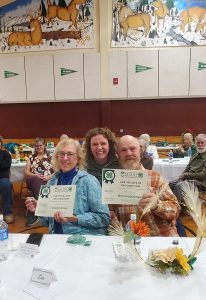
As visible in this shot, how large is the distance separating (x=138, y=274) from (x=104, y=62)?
6319 mm

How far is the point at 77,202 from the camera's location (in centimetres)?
196

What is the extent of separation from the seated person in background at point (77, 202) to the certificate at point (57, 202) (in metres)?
0.04

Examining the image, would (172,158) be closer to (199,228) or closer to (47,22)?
Answer: (199,228)

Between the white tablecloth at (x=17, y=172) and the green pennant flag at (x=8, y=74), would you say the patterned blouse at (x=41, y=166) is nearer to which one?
the white tablecloth at (x=17, y=172)

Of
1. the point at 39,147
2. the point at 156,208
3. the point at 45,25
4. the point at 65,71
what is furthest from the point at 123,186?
the point at 45,25

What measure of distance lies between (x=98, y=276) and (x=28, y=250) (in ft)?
1.48

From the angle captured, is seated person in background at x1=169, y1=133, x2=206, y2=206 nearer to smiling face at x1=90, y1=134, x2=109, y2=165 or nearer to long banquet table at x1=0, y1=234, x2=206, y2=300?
smiling face at x1=90, y1=134, x2=109, y2=165

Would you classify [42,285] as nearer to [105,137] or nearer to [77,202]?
[77,202]

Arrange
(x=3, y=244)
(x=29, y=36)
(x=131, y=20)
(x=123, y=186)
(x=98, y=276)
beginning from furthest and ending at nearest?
(x=29, y=36)
(x=131, y=20)
(x=123, y=186)
(x=3, y=244)
(x=98, y=276)

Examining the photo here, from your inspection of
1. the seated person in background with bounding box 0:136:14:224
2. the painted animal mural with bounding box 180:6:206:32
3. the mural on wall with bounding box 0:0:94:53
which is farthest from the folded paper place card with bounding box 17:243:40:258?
the painted animal mural with bounding box 180:6:206:32

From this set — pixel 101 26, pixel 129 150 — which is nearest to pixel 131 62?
pixel 101 26

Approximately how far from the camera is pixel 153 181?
203 cm

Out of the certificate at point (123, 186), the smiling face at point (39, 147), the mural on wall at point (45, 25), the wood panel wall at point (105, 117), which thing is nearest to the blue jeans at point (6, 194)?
the smiling face at point (39, 147)

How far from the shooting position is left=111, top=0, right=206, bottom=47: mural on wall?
6.82 metres
